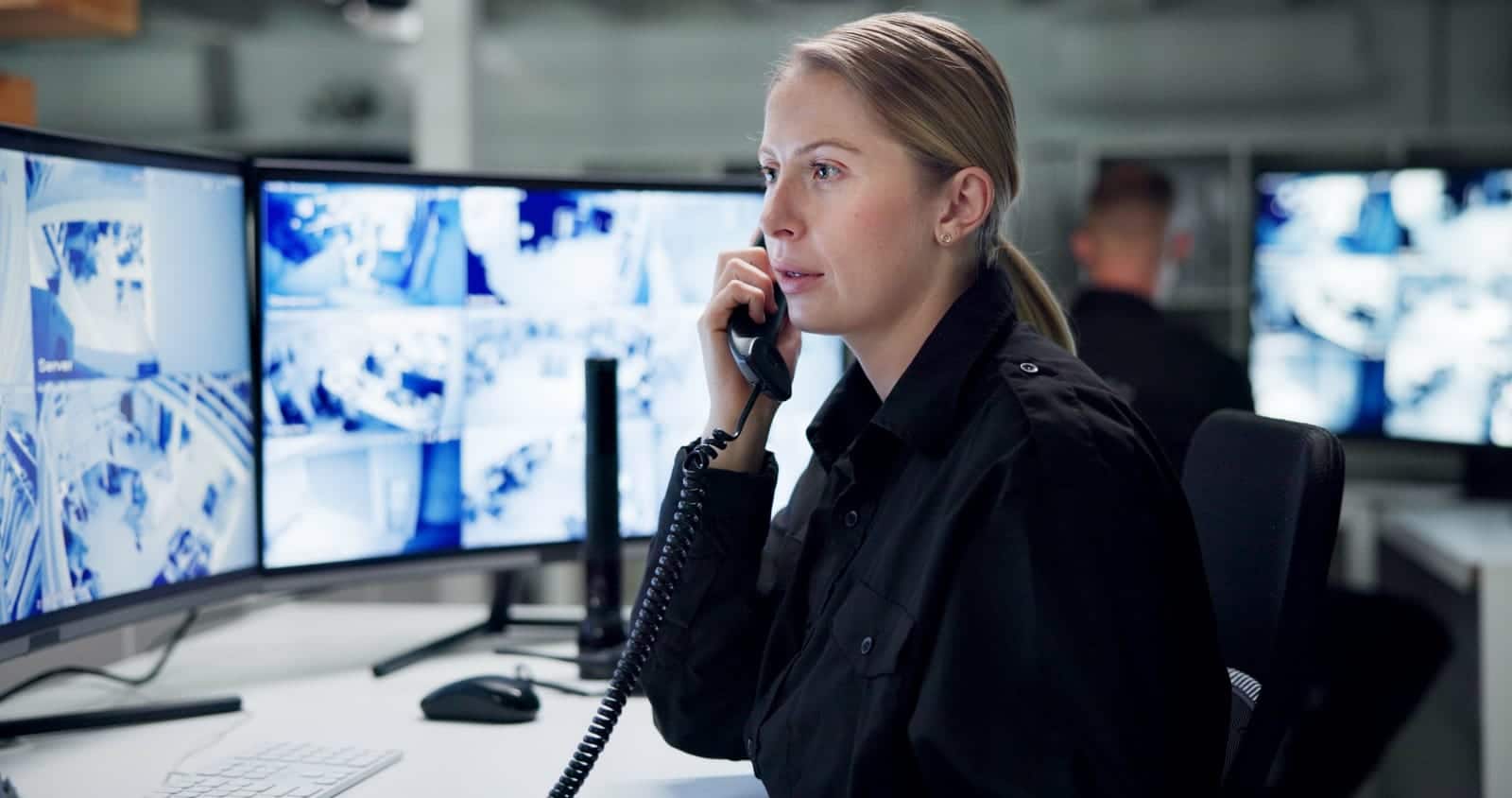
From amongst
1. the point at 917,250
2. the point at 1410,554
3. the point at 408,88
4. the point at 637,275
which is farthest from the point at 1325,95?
the point at 917,250

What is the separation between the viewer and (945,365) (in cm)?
117

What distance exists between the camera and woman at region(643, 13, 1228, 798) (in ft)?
3.25

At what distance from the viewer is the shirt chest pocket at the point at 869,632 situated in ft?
3.47

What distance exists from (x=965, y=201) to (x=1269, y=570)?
42 cm

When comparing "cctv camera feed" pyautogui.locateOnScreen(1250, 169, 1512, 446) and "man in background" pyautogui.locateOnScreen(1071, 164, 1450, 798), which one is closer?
"man in background" pyautogui.locateOnScreen(1071, 164, 1450, 798)

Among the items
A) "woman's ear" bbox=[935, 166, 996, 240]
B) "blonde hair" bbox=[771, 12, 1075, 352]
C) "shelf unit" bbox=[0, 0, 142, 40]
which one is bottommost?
"woman's ear" bbox=[935, 166, 996, 240]

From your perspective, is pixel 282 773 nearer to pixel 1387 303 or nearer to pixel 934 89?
pixel 934 89

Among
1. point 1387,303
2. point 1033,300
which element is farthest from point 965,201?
point 1387,303

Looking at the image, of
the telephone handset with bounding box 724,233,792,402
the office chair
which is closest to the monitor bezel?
the telephone handset with bounding box 724,233,792,402

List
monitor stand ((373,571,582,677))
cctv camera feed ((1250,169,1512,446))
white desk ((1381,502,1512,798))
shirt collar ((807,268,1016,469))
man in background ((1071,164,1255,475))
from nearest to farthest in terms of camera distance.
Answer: shirt collar ((807,268,1016,469)) → monitor stand ((373,571,582,677)) → white desk ((1381,502,1512,798)) → man in background ((1071,164,1255,475)) → cctv camera feed ((1250,169,1512,446))

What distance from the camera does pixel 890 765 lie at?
1041 mm

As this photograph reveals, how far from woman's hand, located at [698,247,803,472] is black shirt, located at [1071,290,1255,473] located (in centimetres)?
138

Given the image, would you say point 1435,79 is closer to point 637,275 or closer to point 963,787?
point 637,275

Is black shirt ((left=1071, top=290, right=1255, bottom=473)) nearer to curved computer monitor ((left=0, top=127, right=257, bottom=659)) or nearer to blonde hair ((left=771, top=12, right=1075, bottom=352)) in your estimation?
blonde hair ((left=771, top=12, right=1075, bottom=352))
